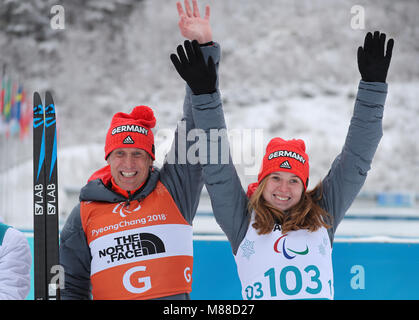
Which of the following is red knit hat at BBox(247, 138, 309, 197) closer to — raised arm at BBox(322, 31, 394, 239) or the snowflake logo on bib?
raised arm at BBox(322, 31, 394, 239)

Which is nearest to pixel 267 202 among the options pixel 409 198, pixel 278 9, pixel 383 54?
pixel 383 54

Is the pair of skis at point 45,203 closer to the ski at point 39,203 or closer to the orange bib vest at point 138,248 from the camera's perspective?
the ski at point 39,203

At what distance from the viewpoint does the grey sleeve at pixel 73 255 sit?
6.76ft

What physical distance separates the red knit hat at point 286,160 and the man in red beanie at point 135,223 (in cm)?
33

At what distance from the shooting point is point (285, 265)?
1851mm

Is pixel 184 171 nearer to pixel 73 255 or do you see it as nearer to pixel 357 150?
pixel 73 255

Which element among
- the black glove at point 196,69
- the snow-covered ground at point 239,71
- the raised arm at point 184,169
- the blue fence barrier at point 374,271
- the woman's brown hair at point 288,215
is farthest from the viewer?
the snow-covered ground at point 239,71

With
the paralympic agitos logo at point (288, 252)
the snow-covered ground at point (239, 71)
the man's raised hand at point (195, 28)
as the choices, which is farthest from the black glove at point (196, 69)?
the snow-covered ground at point (239, 71)

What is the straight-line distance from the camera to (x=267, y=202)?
1.96 m

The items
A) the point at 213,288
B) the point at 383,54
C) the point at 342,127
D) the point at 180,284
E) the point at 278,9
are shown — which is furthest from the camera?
the point at 278,9

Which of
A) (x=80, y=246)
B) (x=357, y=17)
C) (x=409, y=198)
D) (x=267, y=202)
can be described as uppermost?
(x=357, y=17)

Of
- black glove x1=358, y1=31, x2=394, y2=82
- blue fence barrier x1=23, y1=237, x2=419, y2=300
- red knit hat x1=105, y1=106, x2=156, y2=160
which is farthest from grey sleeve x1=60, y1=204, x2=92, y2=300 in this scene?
black glove x1=358, y1=31, x2=394, y2=82
